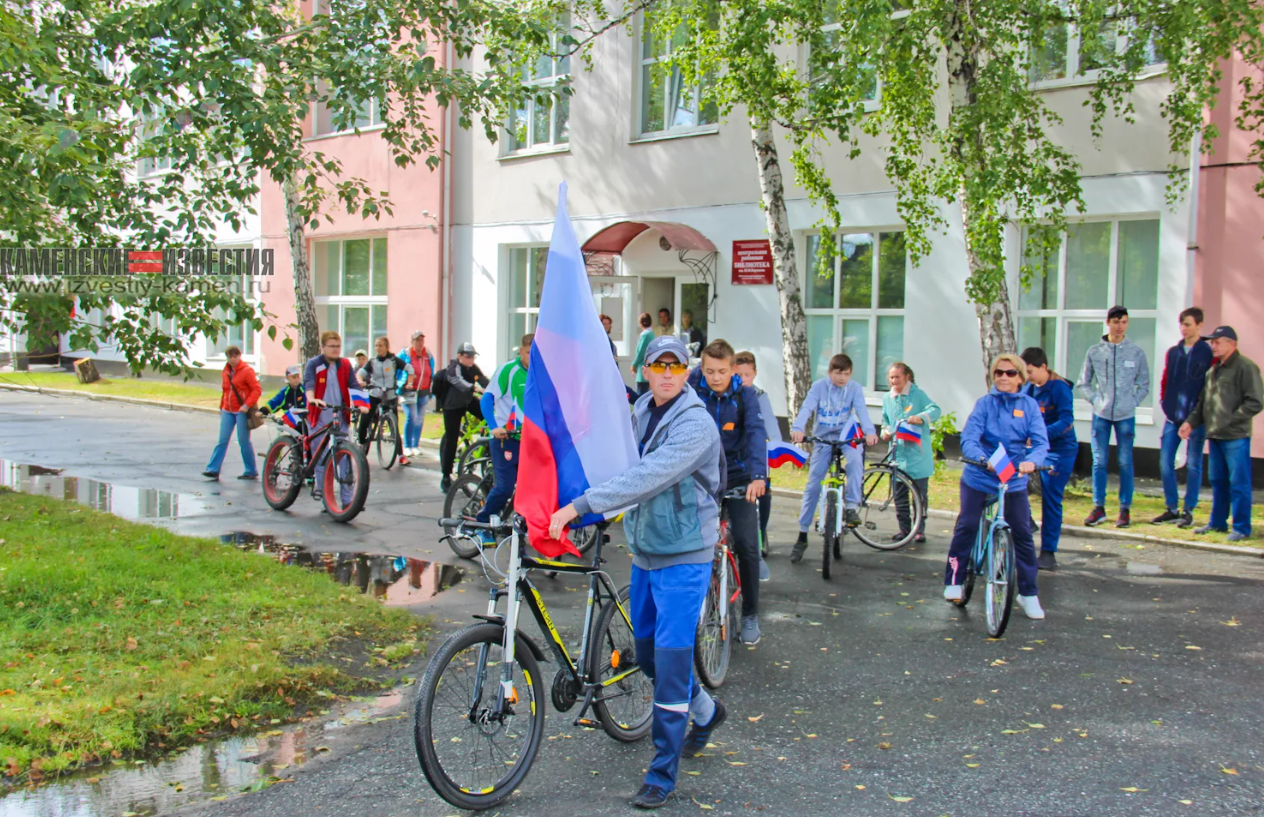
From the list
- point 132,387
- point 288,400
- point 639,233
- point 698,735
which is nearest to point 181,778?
point 698,735

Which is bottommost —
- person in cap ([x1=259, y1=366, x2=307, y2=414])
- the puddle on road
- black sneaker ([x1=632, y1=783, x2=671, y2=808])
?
the puddle on road

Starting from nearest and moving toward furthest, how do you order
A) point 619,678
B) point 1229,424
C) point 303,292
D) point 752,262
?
point 619,678 < point 1229,424 < point 752,262 < point 303,292

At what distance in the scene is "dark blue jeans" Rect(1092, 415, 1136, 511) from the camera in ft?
36.1

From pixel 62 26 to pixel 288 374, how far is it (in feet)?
14.1

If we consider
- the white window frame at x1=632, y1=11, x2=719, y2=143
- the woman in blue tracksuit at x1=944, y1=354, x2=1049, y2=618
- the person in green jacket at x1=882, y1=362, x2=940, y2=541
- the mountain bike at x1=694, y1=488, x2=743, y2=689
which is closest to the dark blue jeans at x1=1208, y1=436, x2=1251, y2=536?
the person in green jacket at x1=882, y1=362, x2=940, y2=541

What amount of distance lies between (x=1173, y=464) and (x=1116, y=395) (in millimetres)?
880

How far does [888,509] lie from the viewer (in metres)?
10.3

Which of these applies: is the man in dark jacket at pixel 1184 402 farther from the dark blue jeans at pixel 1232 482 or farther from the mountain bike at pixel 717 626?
the mountain bike at pixel 717 626

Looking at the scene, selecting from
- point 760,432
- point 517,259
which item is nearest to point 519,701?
point 760,432

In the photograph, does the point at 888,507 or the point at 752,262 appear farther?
the point at 752,262

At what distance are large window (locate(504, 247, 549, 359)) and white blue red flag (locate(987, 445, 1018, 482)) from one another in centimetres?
1481

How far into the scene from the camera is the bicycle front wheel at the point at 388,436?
50.1 feet

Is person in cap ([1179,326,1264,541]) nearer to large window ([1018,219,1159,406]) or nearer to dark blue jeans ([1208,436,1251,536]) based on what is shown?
dark blue jeans ([1208,436,1251,536])

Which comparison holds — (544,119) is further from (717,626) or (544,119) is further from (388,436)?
(717,626)
